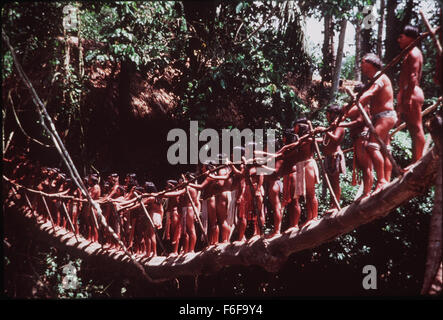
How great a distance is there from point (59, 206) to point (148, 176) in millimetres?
2459

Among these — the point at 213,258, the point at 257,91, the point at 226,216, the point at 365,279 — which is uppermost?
the point at 257,91

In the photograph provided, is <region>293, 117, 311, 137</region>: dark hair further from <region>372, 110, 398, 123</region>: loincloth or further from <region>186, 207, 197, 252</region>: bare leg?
<region>186, 207, 197, 252</region>: bare leg

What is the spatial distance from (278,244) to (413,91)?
2.26 m

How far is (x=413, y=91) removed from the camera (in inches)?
139

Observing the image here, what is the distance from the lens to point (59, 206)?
358 inches

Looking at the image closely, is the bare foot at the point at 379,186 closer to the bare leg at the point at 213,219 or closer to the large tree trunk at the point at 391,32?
the bare leg at the point at 213,219

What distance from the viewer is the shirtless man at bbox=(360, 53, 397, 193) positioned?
3.77 meters

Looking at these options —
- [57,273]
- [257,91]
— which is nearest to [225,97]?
[257,91]

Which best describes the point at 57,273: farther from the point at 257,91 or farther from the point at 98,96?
the point at 257,91

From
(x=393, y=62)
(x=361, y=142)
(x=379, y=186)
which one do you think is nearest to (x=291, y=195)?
(x=361, y=142)

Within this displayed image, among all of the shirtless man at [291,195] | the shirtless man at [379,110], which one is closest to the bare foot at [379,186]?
the shirtless man at [379,110]

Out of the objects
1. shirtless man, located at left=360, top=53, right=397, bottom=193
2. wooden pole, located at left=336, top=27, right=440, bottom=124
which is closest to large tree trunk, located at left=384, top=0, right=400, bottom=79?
shirtless man, located at left=360, top=53, right=397, bottom=193

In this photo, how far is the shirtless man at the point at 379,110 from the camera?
3.77 m
